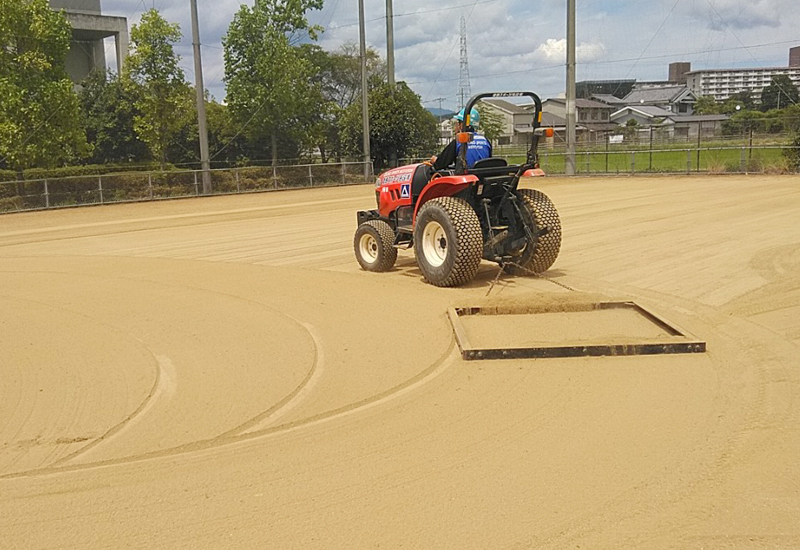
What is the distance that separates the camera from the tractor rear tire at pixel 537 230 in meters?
10.2

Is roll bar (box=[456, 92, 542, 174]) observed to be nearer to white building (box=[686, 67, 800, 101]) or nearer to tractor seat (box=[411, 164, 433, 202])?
tractor seat (box=[411, 164, 433, 202])

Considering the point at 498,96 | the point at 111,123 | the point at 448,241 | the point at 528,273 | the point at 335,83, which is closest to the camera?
the point at 448,241

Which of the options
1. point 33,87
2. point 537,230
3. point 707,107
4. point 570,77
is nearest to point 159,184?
point 33,87

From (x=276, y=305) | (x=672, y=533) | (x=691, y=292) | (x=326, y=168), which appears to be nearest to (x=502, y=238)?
(x=691, y=292)

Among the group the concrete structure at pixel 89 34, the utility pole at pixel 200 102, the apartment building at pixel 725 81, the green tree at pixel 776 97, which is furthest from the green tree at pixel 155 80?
the apartment building at pixel 725 81

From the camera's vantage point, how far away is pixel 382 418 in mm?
5516

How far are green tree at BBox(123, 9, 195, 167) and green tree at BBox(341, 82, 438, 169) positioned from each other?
1131 cm

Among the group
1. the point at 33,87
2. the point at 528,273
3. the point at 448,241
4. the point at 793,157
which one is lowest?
the point at 528,273

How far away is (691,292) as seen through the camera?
9523 mm

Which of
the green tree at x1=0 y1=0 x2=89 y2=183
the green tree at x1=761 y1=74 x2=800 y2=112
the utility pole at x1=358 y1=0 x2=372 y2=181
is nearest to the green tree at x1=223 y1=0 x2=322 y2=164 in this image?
the utility pole at x1=358 y1=0 x2=372 y2=181

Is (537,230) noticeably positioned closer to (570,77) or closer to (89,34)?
(570,77)

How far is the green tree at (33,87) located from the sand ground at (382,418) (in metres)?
19.6

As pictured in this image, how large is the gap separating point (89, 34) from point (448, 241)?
4805 centimetres

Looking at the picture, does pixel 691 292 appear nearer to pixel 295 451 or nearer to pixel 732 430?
pixel 732 430
